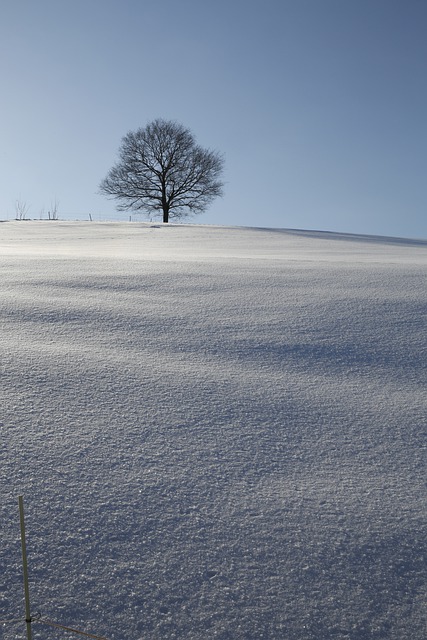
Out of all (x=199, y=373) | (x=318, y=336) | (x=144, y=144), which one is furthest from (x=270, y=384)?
(x=144, y=144)

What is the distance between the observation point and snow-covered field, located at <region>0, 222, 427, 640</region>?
882 millimetres

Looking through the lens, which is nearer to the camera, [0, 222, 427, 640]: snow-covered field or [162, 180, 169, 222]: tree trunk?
[0, 222, 427, 640]: snow-covered field

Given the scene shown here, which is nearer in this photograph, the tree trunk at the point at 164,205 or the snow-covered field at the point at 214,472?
the snow-covered field at the point at 214,472

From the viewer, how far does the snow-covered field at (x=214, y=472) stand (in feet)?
2.89

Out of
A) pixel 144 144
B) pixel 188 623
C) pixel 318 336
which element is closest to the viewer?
pixel 188 623

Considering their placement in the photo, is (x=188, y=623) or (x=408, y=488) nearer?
(x=188, y=623)

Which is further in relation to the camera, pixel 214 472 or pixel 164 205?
pixel 164 205

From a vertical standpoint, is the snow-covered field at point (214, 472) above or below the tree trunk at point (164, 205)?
below

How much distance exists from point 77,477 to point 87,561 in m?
0.23

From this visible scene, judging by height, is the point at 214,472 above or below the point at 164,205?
below

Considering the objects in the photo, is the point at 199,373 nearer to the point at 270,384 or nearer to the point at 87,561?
the point at 270,384

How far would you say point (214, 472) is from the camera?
3.93 feet

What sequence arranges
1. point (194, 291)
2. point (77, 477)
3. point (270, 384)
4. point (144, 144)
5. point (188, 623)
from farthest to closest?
point (144, 144) < point (194, 291) < point (270, 384) < point (77, 477) < point (188, 623)

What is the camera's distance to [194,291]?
2674 mm
